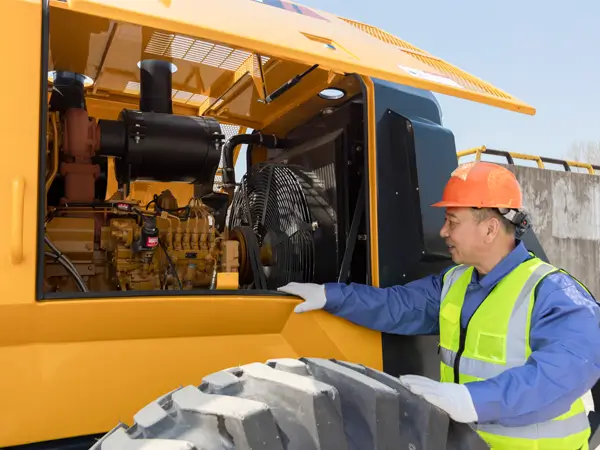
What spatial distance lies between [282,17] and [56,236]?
120 centimetres

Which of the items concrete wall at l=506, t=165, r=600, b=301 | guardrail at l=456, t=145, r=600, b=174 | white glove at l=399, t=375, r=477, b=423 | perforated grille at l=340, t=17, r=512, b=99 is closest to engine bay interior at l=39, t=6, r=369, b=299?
perforated grille at l=340, t=17, r=512, b=99

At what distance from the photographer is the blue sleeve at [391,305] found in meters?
2.04

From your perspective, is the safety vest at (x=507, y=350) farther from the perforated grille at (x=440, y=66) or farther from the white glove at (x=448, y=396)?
the perforated grille at (x=440, y=66)

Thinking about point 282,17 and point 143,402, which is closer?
point 143,402

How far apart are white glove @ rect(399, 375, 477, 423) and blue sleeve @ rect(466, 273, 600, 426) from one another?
0.03 metres

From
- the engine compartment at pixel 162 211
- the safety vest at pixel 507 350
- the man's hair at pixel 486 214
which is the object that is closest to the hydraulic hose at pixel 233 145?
the engine compartment at pixel 162 211

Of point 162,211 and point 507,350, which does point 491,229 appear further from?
point 162,211

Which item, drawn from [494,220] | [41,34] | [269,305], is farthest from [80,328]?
[494,220]

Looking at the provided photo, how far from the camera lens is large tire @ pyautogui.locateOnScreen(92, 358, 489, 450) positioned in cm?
120

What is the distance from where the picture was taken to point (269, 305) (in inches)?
73.6

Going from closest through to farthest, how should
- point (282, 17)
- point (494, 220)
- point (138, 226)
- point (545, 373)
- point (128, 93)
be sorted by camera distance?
point (545, 373) → point (282, 17) → point (494, 220) → point (138, 226) → point (128, 93)

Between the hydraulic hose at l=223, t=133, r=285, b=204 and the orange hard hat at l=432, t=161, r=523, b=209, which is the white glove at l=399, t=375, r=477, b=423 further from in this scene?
the hydraulic hose at l=223, t=133, r=285, b=204

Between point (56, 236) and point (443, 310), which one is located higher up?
point (56, 236)

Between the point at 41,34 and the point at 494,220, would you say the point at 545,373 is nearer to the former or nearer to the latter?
the point at 494,220
